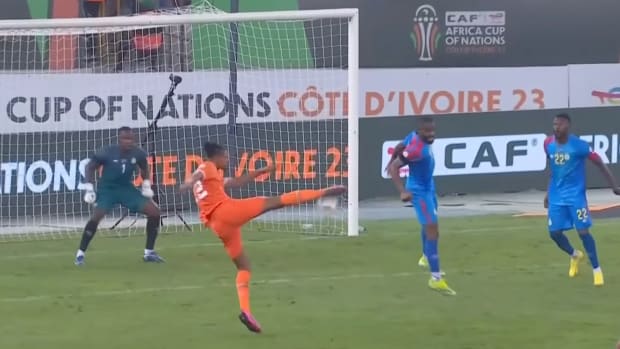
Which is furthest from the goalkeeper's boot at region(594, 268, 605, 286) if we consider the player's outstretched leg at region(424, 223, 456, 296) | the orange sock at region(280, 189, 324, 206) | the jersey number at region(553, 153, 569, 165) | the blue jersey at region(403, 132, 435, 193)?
the orange sock at region(280, 189, 324, 206)

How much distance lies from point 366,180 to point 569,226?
413 inches

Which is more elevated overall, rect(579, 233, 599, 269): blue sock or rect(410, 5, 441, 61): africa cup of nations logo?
rect(410, 5, 441, 61): africa cup of nations logo

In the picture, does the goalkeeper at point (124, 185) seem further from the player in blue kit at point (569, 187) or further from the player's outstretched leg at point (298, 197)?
the player's outstretched leg at point (298, 197)

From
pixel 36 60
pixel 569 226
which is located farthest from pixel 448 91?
pixel 569 226

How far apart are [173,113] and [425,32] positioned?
12.5 m

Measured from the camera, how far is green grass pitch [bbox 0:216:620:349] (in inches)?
507

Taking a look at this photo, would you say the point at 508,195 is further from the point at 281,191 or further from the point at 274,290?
the point at 274,290

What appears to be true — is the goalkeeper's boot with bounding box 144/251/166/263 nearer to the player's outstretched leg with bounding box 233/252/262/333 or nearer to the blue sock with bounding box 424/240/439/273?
the blue sock with bounding box 424/240/439/273

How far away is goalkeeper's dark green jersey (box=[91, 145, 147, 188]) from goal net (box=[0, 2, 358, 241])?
342 centimetres

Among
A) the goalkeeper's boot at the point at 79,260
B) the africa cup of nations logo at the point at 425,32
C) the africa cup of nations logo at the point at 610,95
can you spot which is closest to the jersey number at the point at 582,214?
the goalkeeper's boot at the point at 79,260

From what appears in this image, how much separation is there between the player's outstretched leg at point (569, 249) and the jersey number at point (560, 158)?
84 centimetres

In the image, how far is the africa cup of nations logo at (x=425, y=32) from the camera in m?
35.3

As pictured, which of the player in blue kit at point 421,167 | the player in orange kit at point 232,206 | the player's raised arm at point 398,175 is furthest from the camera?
the player in blue kit at point 421,167

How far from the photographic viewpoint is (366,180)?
2664cm
